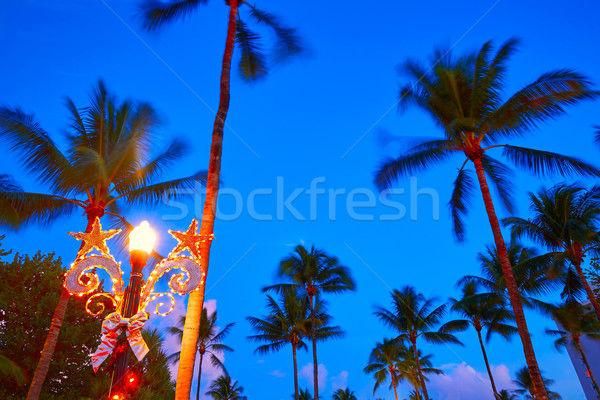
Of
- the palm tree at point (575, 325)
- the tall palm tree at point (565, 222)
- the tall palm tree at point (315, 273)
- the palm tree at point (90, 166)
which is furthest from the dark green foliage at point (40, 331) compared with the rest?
the palm tree at point (575, 325)

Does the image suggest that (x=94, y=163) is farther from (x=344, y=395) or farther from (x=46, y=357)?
(x=344, y=395)

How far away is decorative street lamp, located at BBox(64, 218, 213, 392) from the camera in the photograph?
4.15 metres

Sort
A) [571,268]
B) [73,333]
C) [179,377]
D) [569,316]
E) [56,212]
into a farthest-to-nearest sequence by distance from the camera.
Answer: [569,316] → [571,268] → [73,333] → [56,212] → [179,377]

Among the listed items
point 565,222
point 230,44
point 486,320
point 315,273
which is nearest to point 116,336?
point 230,44

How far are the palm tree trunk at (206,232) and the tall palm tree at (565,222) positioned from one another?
52.8 ft

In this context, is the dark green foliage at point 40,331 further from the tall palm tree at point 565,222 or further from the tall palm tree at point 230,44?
the tall palm tree at point 565,222

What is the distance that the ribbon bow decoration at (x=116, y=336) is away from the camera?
4084 millimetres

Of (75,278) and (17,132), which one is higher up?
(17,132)

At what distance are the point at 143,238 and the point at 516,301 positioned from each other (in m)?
10.7

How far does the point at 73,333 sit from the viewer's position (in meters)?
17.8

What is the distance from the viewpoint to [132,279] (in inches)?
178

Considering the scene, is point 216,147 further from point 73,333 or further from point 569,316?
point 569,316

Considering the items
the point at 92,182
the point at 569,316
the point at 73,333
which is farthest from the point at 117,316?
the point at 569,316

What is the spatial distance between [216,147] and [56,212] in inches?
338
